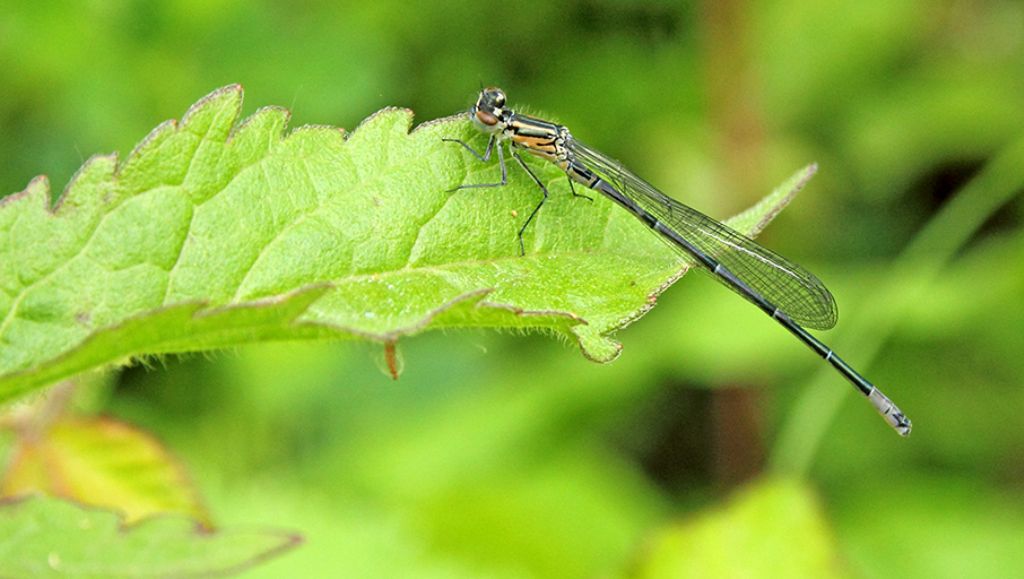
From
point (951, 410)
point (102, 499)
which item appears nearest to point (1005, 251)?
point (951, 410)

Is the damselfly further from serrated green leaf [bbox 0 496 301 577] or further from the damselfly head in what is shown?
serrated green leaf [bbox 0 496 301 577]

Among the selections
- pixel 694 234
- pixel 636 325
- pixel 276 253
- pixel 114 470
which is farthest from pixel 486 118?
pixel 636 325

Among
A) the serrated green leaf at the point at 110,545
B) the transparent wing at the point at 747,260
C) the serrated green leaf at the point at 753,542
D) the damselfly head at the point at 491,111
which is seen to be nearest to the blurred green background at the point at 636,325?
the transparent wing at the point at 747,260

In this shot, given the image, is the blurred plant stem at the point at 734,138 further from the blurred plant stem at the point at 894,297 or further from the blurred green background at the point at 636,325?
the blurred plant stem at the point at 894,297

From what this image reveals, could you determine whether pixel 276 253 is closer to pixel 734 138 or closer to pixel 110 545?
pixel 110 545

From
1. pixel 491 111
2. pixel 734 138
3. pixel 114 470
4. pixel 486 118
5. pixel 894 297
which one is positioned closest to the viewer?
pixel 114 470

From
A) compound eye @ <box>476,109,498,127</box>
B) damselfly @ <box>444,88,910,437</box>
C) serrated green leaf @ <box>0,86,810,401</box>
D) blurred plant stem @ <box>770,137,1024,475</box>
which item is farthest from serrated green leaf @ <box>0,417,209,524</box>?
blurred plant stem @ <box>770,137,1024,475</box>

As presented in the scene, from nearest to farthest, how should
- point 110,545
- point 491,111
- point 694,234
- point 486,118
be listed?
point 110,545, point 486,118, point 491,111, point 694,234
